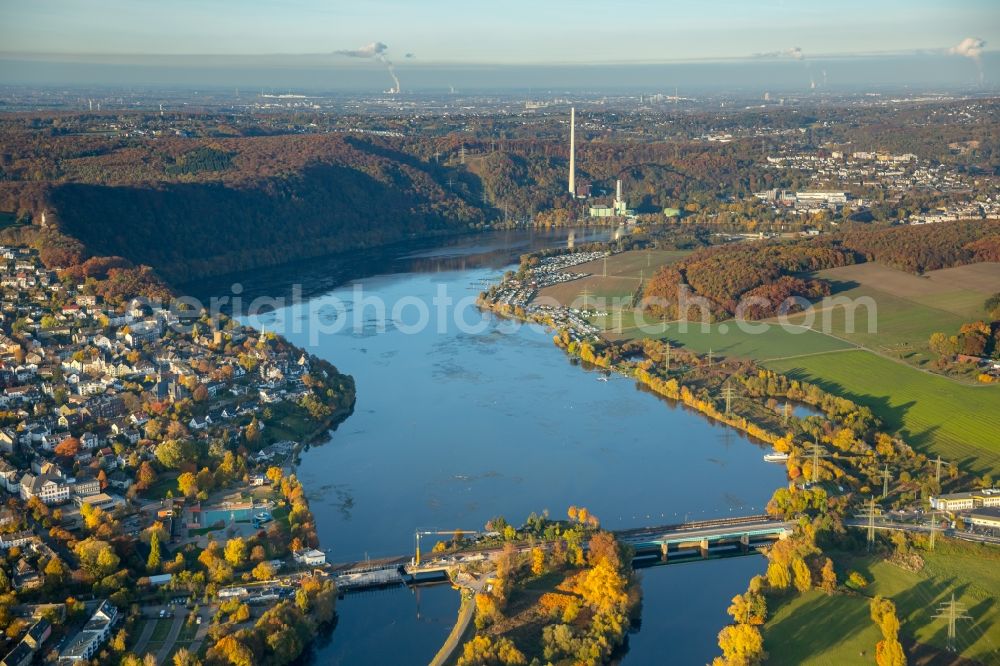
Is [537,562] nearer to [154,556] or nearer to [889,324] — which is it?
[154,556]

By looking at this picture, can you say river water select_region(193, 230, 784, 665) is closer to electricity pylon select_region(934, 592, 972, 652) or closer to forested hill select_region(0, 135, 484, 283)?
electricity pylon select_region(934, 592, 972, 652)

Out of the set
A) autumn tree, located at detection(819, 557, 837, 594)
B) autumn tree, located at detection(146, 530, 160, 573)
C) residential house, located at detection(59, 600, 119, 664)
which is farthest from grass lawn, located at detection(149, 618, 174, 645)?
autumn tree, located at detection(819, 557, 837, 594)

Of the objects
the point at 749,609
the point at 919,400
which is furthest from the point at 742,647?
the point at 919,400

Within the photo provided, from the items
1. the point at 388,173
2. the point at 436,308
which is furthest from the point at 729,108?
the point at 436,308

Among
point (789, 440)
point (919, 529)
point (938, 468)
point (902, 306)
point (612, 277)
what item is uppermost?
point (902, 306)

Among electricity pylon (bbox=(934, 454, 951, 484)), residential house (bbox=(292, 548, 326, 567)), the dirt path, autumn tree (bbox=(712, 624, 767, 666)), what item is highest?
electricity pylon (bbox=(934, 454, 951, 484))

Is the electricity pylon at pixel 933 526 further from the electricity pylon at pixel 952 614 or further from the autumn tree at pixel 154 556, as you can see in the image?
the autumn tree at pixel 154 556
